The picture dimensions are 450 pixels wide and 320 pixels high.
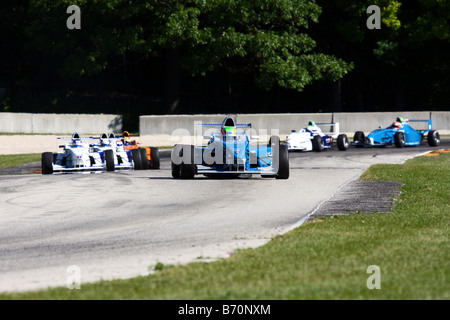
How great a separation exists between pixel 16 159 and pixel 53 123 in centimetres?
1372

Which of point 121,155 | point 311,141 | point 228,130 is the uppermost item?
point 228,130

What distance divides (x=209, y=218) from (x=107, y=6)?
98.8 ft

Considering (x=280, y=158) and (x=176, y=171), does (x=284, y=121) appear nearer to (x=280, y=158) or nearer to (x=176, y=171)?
(x=176, y=171)

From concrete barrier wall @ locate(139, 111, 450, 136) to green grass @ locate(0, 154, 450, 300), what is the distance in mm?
27674

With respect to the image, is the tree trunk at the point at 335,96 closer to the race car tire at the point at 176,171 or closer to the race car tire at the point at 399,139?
the race car tire at the point at 399,139

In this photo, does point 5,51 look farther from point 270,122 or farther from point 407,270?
point 407,270

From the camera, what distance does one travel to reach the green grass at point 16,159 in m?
26.2

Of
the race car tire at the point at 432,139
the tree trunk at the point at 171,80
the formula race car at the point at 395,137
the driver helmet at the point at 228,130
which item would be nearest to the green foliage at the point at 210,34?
the tree trunk at the point at 171,80

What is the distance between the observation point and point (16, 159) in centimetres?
2772

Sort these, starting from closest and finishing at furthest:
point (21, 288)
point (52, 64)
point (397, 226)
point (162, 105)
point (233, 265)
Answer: point (21, 288), point (233, 265), point (397, 226), point (162, 105), point (52, 64)

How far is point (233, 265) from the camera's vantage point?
28.0 feet

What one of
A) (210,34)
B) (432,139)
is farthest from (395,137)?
(210,34)

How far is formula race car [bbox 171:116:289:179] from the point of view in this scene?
61.7ft
